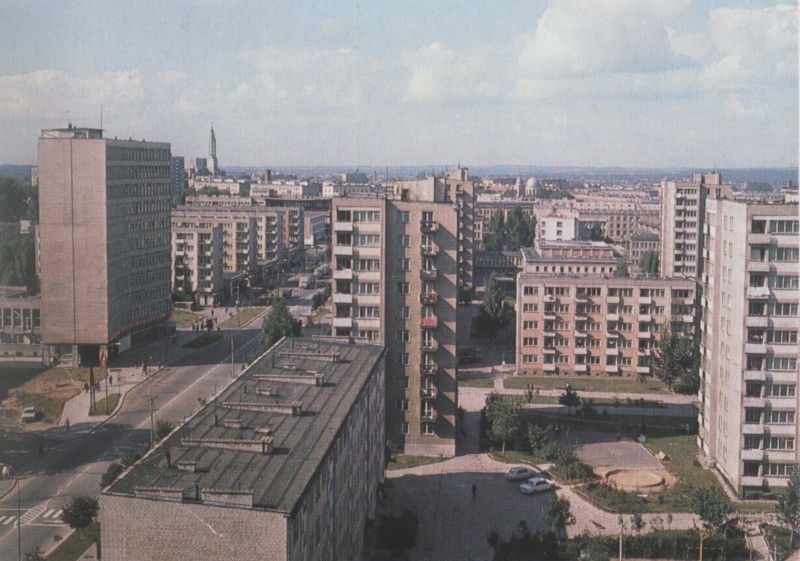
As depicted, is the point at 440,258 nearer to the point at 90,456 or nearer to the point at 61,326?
the point at 90,456

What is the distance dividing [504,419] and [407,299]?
4581 millimetres

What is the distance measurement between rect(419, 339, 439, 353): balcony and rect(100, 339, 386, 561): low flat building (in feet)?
17.6

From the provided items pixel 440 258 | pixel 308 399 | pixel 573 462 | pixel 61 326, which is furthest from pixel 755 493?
pixel 61 326

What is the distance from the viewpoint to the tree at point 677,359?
34.3 metres

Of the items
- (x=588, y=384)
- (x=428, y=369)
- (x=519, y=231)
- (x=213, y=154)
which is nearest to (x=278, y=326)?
(x=428, y=369)

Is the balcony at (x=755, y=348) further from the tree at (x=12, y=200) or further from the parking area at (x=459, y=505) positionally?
the tree at (x=12, y=200)

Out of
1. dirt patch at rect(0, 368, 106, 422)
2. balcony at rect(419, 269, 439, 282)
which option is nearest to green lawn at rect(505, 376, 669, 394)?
balcony at rect(419, 269, 439, 282)

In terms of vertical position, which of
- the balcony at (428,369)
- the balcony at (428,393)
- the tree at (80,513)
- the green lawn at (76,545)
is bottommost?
the green lawn at (76,545)

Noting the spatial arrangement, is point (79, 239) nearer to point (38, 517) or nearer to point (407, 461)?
point (38, 517)

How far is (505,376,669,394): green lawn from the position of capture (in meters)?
35.0

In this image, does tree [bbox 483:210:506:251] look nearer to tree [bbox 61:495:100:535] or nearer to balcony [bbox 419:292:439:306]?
balcony [bbox 419:292:439:306]

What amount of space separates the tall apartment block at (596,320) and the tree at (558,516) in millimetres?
17662

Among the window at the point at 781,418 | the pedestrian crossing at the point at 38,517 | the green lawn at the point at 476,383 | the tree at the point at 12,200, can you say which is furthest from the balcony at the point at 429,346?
the tree at the point at 12,200

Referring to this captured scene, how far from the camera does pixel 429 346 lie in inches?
1014
